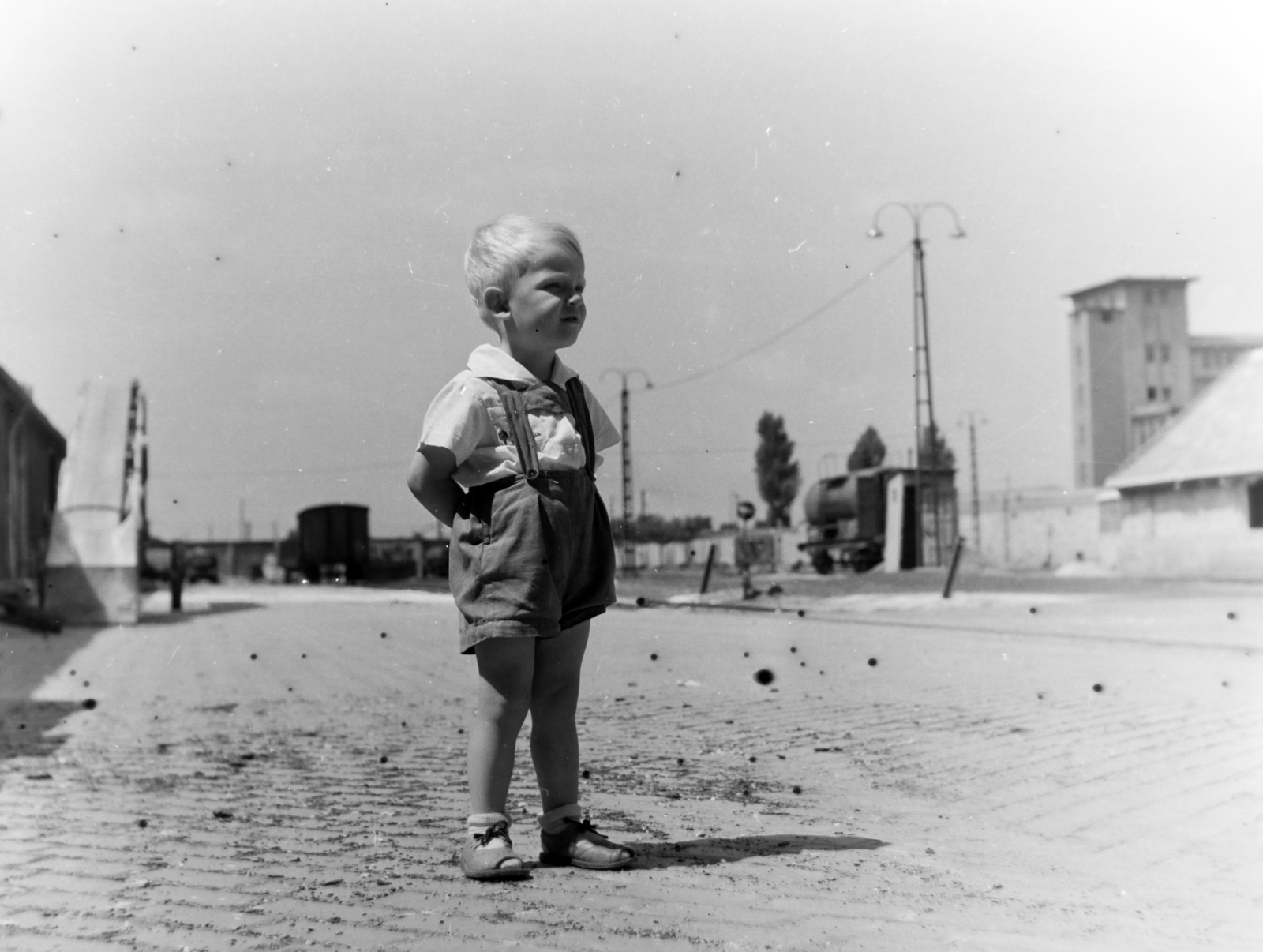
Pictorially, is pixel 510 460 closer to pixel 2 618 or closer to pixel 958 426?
pixel 958 426

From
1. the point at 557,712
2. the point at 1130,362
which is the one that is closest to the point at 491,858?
the point at 557,712

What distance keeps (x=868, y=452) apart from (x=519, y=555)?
3.66m

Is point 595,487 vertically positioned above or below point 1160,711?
above

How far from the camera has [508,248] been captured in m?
2.41

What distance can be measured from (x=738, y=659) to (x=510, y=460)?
5885 mm

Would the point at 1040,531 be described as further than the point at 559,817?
Yes

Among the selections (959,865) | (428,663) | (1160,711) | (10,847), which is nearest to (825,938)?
(959,865)

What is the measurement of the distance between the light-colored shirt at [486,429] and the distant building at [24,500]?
7499 millimetres

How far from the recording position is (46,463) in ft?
38.3

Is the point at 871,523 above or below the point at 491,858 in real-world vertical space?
above

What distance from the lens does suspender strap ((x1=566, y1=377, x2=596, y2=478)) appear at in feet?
8.31

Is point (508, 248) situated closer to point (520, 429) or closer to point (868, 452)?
point (520, 429)

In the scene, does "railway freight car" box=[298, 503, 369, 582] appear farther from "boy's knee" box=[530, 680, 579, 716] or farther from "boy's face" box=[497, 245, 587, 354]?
"boy's face" box=[497, 245, 587, 354]

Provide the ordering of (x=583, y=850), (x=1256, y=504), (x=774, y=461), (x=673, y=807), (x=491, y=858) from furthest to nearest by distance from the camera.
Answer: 1. (x=1256, y=504)
2. (x=774, y=461)
3. (x=673, y=807)
4. (x=583, y=850)
5. (x=491, y=858)
